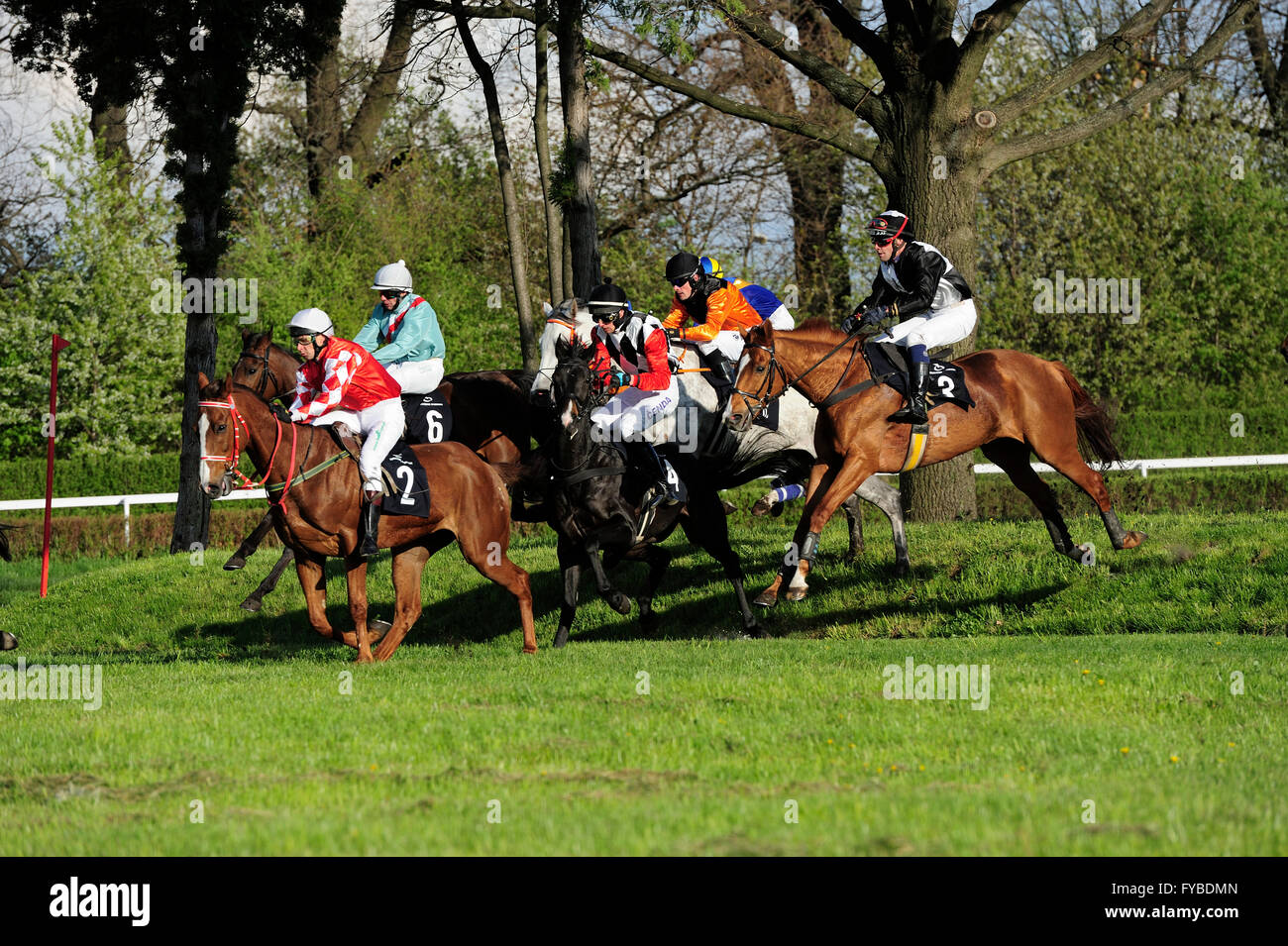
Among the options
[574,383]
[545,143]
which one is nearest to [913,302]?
[574,383]

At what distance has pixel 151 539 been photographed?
24000 mm

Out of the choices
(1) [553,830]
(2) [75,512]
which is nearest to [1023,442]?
(1) [553,830]

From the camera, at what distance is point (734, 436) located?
45.0ft

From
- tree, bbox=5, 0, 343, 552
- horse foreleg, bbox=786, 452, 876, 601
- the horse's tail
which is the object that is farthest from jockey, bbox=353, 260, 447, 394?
tree, bbox=5, 0, 343, 552

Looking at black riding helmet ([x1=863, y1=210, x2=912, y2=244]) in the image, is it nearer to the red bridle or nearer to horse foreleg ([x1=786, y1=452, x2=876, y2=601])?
horse foreleg ([x1=786, y1=452, x2=876, y2=601])

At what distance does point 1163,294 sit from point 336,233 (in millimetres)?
19037

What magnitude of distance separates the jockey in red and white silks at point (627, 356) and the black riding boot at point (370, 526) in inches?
91.4

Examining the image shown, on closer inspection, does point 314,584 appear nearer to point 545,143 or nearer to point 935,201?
point 935,201

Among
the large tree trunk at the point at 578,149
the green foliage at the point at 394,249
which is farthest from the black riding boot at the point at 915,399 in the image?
the green foliage at the point at 394,249

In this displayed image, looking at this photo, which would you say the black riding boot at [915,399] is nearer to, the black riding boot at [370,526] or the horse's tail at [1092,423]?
the horse's tail at [1092,423]

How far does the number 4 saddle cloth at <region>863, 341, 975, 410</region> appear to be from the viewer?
12.2m

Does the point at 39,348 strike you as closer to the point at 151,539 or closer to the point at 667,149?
Result: the point at 151,539

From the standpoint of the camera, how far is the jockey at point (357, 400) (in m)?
10.9

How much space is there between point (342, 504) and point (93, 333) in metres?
23.5
